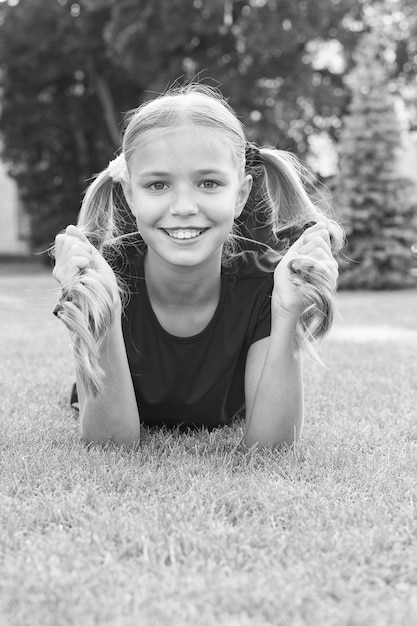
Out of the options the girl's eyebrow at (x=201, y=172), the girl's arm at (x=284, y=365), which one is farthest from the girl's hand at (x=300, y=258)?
the girl's eyebrow at (x=201, y=172)

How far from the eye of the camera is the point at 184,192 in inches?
103

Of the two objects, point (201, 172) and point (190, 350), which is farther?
point (190, 350)

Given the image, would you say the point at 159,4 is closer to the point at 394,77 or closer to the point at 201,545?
the point at 394,77

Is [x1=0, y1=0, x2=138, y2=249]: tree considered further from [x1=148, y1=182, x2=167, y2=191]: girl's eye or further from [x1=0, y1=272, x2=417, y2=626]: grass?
[x1=0, y1=272, x2=417, y2=626]: grass

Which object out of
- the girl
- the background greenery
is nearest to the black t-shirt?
the girl

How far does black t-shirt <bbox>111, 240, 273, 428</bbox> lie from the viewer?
3.02 metres

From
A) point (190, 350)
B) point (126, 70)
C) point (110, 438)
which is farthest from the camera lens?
point (126, 70)

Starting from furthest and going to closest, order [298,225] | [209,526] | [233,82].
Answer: [233,82]
[298,225]
[209,526]

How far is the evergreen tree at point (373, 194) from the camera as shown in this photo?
1516cm

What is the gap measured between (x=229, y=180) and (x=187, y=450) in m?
1.03

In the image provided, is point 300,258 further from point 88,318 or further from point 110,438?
point 110,438

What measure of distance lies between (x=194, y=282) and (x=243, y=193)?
41cm

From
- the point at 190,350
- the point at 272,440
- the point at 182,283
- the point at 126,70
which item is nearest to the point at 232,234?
the point at 182,283

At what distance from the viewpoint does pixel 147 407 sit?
3.12m
